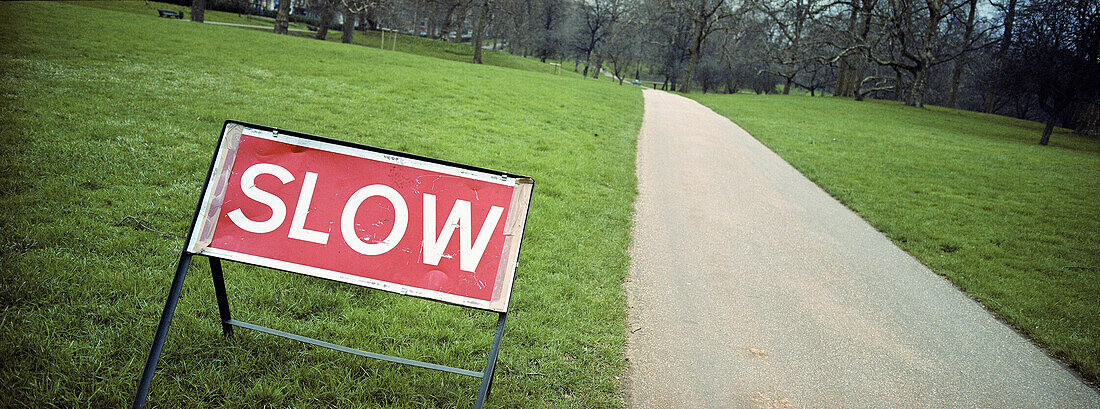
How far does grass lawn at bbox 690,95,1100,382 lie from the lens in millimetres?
4852

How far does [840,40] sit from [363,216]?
39.7 m

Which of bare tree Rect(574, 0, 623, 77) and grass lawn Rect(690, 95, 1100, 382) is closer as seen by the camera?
grass lawn Rect(690, 95, 1100, 382)

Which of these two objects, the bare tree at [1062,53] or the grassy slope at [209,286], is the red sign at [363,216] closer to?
the grassy slope at [209,286]

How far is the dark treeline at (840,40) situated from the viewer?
62.3 feet

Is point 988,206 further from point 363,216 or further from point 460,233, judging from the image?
point 363,216

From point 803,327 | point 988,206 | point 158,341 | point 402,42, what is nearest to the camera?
point 158,341

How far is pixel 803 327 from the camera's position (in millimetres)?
3936

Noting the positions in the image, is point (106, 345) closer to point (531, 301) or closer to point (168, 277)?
point (168, 277)

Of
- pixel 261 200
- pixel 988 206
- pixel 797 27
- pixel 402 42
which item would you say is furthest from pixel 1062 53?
pixel 402 42

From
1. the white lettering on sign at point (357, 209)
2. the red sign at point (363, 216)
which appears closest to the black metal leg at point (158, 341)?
the red sign at point (363, 216)

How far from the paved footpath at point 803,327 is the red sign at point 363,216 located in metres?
1.29

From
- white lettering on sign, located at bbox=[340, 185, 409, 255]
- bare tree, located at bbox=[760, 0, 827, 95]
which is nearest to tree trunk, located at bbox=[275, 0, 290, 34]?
bare tree, located at bbox=[760, 0, 827, 95]

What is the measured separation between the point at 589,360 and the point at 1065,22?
2523 centimetres

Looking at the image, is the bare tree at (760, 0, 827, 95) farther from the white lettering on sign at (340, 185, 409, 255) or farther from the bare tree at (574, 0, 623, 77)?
the white lettering on sign at (340, 185, 409, 255)
